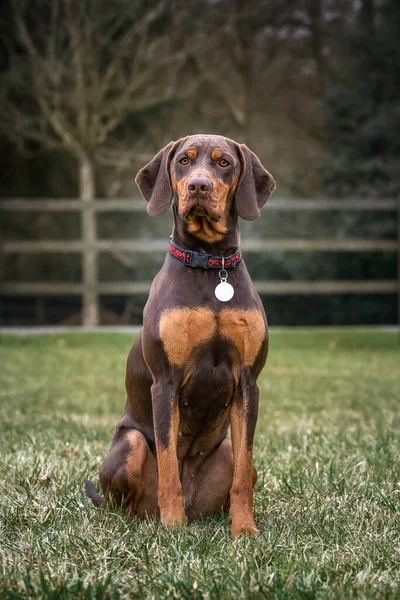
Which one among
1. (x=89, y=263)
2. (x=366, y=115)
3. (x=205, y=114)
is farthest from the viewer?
(x=205, y=114)

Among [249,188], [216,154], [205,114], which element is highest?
[205,114]

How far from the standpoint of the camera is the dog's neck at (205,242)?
3049mm

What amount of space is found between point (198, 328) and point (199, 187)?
0.52m

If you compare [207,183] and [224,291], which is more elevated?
[207,183]

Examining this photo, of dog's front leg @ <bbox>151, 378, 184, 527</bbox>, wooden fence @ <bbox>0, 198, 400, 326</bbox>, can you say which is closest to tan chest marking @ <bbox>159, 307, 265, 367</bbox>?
dog's front leg @ <bbox>151, 378, 184, 527</bbox>

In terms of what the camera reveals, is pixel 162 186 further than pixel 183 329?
Yes

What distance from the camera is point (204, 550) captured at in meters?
2.67

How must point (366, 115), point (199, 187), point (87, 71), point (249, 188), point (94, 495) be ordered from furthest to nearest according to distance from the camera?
point (366, 115)
point (87, 71)
point (94, 495)
point (249, 188)
point (199, 187)

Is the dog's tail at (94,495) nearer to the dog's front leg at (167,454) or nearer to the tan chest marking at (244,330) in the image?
the dog's front leg at (167,454)

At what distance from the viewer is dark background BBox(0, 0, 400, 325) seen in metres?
12.4

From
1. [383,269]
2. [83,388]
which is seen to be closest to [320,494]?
[83,388]

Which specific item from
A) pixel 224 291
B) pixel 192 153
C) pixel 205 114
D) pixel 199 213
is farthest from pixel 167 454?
pixel 205 114

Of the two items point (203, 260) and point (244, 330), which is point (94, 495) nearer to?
point (244, 330)

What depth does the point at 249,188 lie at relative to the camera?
3.09 metres
